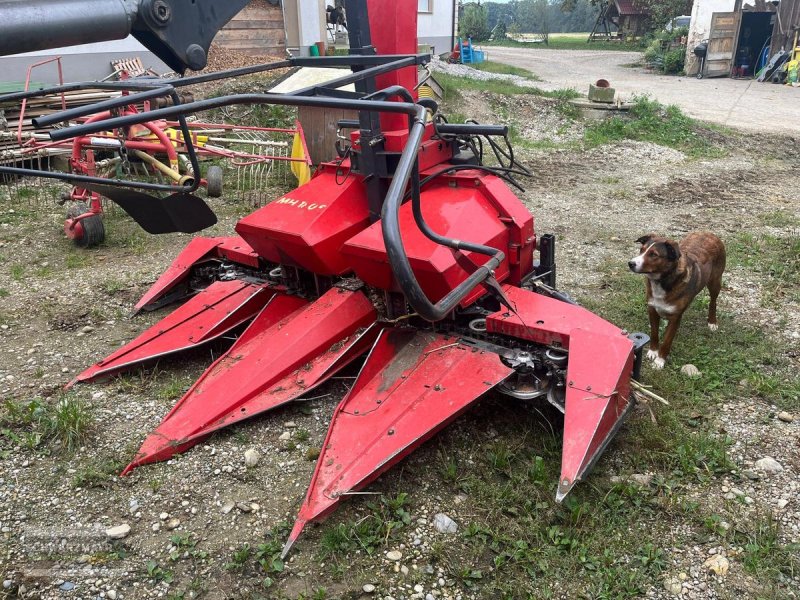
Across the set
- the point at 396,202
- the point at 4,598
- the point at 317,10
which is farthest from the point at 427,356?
the point at 317,10

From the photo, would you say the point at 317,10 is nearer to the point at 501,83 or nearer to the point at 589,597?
the point at 501,83

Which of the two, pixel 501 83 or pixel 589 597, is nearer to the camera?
pixel 589 597

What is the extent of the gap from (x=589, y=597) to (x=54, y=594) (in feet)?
6.86

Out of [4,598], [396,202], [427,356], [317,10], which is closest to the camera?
[396,202]

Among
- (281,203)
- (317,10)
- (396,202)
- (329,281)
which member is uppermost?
(317,10)

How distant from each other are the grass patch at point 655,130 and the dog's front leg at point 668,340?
7019 millimetres

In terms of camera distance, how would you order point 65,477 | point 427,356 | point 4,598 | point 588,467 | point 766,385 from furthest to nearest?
1. point 766,385
2. point 427,356
3. point 65,477
4. point 588,467
5. point 4,598

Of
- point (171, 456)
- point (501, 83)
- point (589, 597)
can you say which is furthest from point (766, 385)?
point (501, 83)

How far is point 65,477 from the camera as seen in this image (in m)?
3.21

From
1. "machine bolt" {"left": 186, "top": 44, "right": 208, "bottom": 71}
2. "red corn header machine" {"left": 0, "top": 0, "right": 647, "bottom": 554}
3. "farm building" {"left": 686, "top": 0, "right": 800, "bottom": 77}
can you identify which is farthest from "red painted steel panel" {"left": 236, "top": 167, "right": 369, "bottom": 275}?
"farm building" {"left": 686, "top": 0, "right": 800, "bottom": 77}

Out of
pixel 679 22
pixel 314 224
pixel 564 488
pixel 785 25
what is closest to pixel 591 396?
pixel 564 488

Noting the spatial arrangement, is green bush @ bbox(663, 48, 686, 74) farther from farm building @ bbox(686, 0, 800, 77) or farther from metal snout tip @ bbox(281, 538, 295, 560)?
metal snout tip @ bbox(281, 538, 295, 560)

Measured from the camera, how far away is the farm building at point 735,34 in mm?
19188

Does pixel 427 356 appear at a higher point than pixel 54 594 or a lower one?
higher
